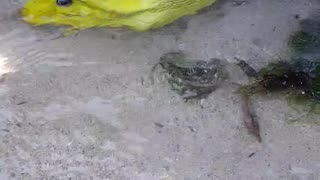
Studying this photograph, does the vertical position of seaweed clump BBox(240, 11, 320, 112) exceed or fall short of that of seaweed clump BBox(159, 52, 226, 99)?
it falls short

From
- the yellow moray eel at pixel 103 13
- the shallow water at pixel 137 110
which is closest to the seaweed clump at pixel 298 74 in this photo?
the shallow water at pixel 137 110

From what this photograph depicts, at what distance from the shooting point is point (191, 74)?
2.18m

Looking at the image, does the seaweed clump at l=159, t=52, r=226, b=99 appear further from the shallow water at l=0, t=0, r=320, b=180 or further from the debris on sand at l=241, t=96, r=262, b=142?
the debris on sand at l=241, t=96, r=262, b=142

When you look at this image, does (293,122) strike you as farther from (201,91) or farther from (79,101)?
(79,101)

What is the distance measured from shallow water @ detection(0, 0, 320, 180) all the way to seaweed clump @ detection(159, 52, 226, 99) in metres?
0.03

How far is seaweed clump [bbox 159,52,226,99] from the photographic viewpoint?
2.13m

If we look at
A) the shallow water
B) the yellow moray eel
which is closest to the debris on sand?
the shallow water

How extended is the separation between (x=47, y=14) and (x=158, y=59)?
20.6 inches

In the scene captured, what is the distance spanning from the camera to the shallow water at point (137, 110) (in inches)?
74.4

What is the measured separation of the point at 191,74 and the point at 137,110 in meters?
0.28

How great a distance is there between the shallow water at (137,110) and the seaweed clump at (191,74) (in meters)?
0.03

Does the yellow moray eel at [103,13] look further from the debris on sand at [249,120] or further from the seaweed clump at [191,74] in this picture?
the debris on sand at [249,120]

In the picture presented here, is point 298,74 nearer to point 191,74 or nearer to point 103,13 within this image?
point 191,74

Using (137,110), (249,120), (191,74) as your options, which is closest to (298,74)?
(249,120)
